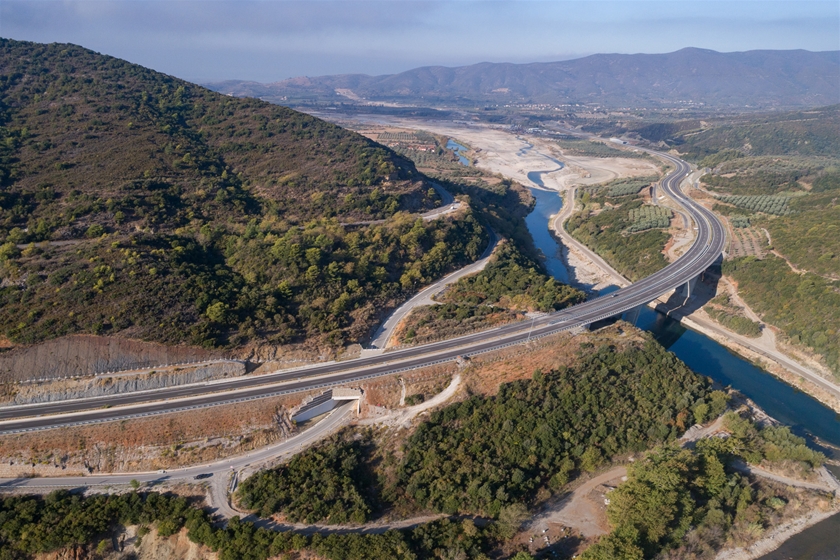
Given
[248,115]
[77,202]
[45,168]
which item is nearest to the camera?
[77,202]

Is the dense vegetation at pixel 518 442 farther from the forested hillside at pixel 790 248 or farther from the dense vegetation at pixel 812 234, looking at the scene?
the dense vegetation at pixel 812 234

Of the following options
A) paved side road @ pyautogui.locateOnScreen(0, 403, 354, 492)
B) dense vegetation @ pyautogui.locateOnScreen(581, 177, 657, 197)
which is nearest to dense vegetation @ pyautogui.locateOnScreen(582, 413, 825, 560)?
paved side road @ pyautogui.locateOnScreen(0, 403, 354, 492)

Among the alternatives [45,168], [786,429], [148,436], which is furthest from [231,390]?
[786,429]

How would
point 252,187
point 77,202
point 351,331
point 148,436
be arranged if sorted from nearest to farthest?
point 148,436 < point 351,331 < point 77,202 < point 252,187

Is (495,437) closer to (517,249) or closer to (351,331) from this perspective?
(351,331)

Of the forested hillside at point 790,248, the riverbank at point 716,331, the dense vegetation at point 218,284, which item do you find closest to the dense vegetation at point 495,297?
the dense vegetation at point 218,284

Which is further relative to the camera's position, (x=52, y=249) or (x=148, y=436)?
(x=52, y=249)

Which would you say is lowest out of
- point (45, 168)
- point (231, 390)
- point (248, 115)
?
point (231, 390)

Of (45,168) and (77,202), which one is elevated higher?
(45,168)
